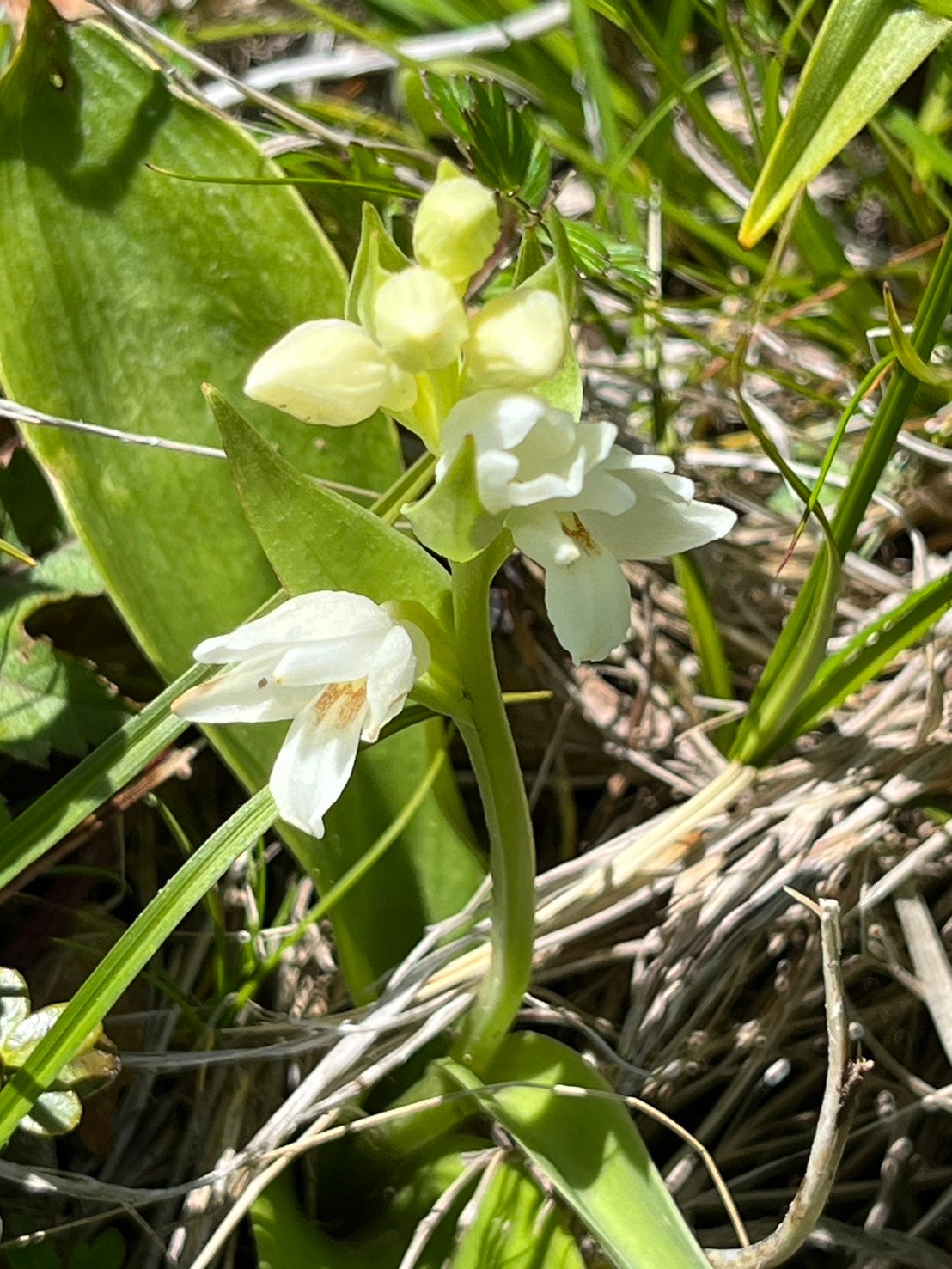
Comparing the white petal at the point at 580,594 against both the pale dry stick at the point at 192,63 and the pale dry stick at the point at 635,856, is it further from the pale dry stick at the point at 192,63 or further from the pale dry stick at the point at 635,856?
the pale dry stick at the point at 192,63

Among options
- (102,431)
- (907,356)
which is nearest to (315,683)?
(102,431)

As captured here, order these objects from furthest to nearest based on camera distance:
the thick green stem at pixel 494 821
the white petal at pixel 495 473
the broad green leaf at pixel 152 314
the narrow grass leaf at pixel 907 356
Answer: the broad green leaf at pixel 152 314 → the narrow grass leaf at pixel 907 356 → the thick green stem at pixel 494 821 → the white petal at pixel 495 473

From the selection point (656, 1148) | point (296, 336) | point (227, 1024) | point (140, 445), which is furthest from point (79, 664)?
point (656, 1148)

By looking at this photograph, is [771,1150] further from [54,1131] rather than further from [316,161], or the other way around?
[316,161]

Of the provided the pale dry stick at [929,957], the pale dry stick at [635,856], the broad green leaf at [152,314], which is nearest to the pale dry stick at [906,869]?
the pale dry stick at [929,957]

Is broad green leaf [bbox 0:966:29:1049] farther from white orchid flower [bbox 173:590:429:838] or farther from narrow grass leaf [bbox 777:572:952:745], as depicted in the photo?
narrow grass leaf [bbox 777:572:952:745]

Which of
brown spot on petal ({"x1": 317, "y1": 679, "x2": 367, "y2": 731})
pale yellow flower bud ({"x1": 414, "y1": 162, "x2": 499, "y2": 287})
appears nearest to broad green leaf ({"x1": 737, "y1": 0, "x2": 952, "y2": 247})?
pale yellow flower bud ({"x1": 414, "y1": 162, "x2": 499, "y2": 287})
